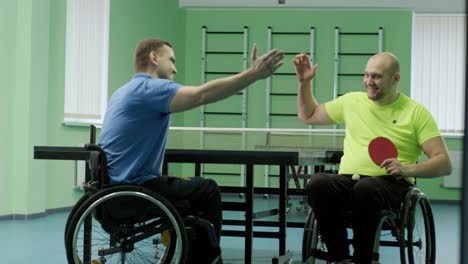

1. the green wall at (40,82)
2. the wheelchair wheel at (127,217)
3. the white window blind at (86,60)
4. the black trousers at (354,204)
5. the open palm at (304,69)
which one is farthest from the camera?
the white window blind at (86,60)

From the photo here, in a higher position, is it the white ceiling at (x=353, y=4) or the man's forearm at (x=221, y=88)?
the white ceiling at (x=353, y=4)

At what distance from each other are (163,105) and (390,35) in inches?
373

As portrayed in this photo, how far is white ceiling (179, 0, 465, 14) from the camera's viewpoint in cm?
1168

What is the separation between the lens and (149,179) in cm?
306

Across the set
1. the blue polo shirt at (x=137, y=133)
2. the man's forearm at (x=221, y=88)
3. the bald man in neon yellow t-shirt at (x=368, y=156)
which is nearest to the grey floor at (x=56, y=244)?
the bald man in neon yellow t-shirt at (x=368, y=156)

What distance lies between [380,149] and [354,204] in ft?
1.00

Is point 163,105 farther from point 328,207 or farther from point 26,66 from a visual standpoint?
point 26,66

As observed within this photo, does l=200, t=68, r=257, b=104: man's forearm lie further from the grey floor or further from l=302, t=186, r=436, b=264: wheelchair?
the grey floor

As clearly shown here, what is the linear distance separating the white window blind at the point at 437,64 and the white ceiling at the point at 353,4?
231 millimetres

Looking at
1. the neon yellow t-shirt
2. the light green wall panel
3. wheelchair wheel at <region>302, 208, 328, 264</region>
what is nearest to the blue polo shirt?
wheelchair wheel at <region>302, 208, 328, 264</region>

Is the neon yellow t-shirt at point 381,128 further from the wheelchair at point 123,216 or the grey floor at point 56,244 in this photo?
the grey floor at point 56,244

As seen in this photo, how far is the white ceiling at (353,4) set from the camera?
38.3 feet

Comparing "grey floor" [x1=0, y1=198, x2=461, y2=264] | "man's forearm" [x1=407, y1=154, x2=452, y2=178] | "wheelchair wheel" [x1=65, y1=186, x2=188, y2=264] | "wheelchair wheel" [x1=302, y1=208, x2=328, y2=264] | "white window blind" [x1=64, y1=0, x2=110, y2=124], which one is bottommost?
"grey floor" [x1=0, y1=198, x2=461, y2=264]

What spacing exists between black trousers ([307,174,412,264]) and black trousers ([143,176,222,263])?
489mm
